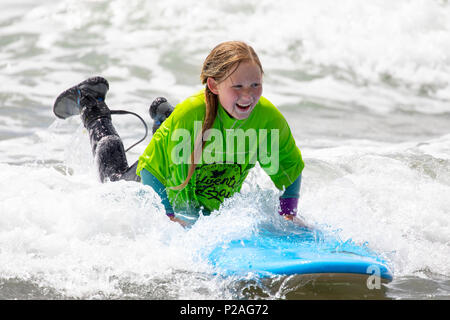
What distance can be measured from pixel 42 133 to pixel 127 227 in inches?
143

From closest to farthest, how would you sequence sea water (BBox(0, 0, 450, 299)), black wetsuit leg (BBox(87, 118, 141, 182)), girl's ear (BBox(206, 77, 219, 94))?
sea water (BBox(0, 0, 450, 299)) → girl's ear (BBox(206, 77, 219, 94)) → black wetsuit leg (BBox(87, 118, 141, 182))

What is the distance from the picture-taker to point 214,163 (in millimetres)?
3084

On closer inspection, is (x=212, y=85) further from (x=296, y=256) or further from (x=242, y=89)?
(x=296, y=256)

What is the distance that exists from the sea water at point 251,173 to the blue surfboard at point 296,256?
51 mm

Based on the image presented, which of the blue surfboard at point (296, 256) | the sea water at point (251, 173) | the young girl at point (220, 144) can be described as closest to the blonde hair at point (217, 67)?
the young girl at point (220, 144)

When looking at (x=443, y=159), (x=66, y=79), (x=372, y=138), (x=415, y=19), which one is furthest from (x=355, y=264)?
(x=415, y=19)

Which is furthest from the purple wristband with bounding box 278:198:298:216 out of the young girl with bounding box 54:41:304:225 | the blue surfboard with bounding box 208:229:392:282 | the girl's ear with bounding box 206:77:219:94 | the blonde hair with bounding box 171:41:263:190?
the girl's ear with bounding box 206:77:219:94

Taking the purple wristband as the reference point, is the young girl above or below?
above

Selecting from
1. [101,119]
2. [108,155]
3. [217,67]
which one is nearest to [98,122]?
[101,119]

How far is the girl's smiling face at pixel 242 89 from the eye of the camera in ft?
8.93

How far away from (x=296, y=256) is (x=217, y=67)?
908mm

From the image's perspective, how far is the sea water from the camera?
272 cm

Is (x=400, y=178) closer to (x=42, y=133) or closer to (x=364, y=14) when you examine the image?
(x=42, y=133)

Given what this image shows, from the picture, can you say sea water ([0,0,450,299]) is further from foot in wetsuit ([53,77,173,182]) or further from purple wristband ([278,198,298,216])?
foot in wetsuit ([53,77,173,182])
